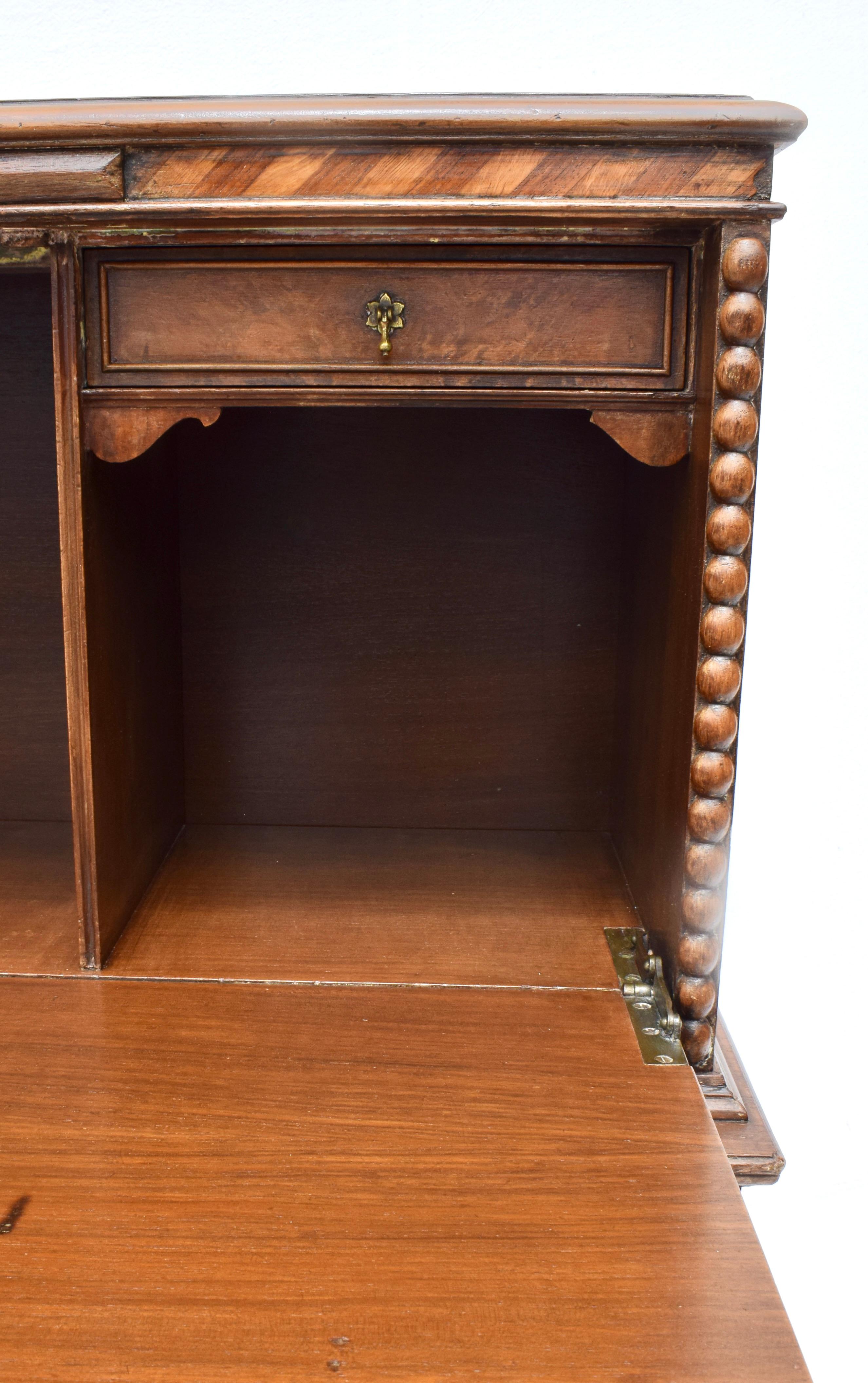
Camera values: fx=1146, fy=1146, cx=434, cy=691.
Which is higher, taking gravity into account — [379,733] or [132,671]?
[132,671]

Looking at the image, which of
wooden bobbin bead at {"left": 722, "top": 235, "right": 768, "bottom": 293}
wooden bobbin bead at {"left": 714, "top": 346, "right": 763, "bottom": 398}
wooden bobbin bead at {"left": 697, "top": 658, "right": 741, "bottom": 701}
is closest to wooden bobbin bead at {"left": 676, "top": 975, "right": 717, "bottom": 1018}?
wooden bobbin bead at {"left": 697, "top": 658, "right": 741, "bottom": 701}

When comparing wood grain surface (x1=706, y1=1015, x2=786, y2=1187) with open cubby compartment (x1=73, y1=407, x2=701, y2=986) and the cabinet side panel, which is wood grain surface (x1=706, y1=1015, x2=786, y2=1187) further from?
the cabinet side panel

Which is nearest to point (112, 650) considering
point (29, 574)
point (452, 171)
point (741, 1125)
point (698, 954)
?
point (29, 574)

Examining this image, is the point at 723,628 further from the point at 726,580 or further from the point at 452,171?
the point at 452,171

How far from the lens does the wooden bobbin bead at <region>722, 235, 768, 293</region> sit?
3.69 ft

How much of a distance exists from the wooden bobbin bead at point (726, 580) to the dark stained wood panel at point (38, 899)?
2.72 ft

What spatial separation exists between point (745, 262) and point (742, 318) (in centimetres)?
5

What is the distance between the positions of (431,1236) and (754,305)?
0.90 meters

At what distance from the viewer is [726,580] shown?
3.86ft

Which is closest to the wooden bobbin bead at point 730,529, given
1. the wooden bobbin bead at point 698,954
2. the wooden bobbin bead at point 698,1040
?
the wooden bobbin bead at point 698,954

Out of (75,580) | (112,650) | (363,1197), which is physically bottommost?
(363,1197)

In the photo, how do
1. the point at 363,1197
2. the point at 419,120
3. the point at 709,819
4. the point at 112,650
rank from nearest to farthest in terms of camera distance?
the point at 363,1197, the point at 419,120, the point at 709,819, the point at 112,650

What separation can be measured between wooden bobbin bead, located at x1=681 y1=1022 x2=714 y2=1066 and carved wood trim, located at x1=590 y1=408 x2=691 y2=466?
616 mm

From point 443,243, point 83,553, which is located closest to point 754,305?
point 443,243
